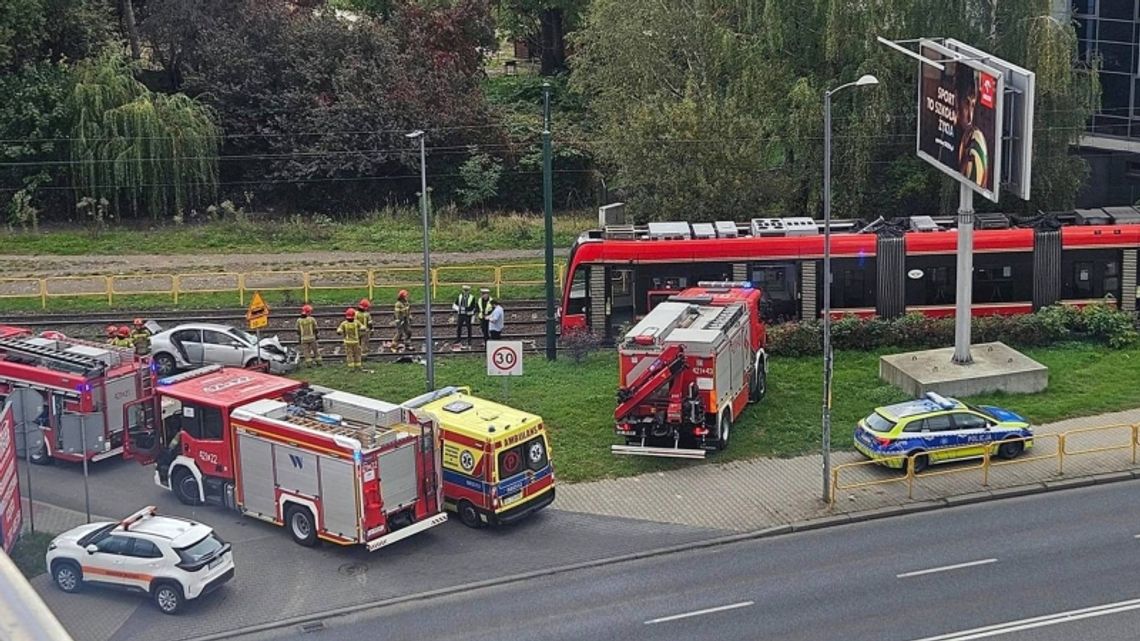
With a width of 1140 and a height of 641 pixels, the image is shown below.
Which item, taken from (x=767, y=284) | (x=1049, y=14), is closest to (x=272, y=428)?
(x=767, y=284)

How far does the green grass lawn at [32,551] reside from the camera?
777 inches

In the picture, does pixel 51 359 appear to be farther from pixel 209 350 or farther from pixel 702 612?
pixel 702 612

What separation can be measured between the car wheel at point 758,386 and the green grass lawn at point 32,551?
14.4 m

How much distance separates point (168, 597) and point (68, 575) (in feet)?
5.72

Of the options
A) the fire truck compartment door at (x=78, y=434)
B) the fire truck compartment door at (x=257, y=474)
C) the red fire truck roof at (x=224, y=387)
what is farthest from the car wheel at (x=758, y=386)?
the fire truck compartment door at (x=78, y=434)

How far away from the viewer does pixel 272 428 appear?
2095 cm

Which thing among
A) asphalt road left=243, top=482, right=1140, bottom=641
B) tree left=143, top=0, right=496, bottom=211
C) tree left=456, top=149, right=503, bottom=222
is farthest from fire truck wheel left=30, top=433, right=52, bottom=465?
tree left=456, top=149, right=503, bottom=222

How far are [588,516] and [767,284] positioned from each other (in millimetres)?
11831

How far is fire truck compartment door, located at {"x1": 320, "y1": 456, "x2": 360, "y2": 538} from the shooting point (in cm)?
2011

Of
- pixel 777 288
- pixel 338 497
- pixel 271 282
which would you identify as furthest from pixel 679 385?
pixel 271 282

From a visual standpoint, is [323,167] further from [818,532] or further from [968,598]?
[968,598]

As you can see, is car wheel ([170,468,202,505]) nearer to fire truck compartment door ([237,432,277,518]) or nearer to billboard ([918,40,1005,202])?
fire truck compartment door ([237,432,277,518])

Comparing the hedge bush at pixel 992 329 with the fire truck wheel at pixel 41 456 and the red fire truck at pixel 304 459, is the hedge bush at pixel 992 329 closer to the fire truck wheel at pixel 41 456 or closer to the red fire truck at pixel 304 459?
the red fire truck at pixel 304 459

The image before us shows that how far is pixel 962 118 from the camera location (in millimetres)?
27953
